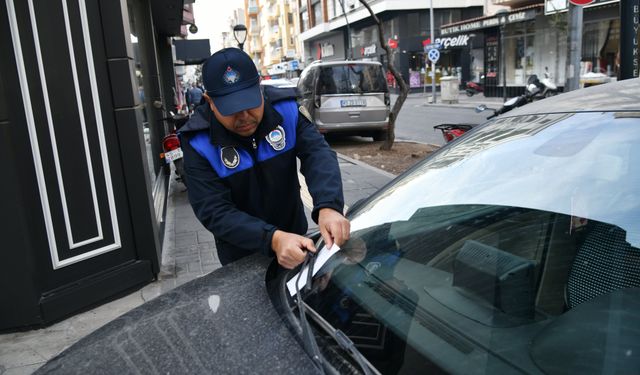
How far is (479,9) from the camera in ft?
144

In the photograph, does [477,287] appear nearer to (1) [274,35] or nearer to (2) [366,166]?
(2) [366,166]

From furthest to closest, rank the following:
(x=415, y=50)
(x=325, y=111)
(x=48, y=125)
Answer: (x=415, y=50) → (x=325, y=111) → (x=48, y=125)

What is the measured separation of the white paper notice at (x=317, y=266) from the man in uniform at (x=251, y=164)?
5 cm

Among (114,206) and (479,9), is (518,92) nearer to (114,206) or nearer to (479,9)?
(479,9)

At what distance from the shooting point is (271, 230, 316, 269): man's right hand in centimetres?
181

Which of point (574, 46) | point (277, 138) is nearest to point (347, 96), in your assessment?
point (574, 46)

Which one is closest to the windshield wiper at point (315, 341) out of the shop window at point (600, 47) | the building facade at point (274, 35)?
the shop window at point (600, 47)

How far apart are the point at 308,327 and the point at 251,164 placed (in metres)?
0.96

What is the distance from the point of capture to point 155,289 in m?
4.32

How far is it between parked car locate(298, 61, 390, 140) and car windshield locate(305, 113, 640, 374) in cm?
980

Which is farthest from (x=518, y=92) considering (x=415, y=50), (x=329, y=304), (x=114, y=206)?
(x=329, y=304)

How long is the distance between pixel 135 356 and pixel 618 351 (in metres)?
1.26

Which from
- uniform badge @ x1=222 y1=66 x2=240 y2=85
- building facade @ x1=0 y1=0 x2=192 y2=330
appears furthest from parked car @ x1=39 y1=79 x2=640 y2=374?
building facade @ x1=0 y1=0 x2=192 y2=330

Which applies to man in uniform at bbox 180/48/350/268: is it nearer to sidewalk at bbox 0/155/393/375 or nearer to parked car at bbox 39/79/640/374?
parked car at bbox 39/79/640/374
